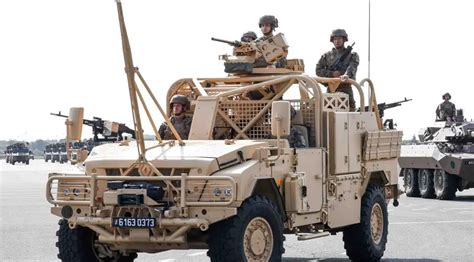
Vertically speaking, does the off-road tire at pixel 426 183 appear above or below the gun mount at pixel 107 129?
below

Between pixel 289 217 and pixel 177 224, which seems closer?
pixel 177 224

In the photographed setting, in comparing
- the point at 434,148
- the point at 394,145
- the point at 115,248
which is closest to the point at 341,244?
the point at 394,145

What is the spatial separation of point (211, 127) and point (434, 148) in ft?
67.3

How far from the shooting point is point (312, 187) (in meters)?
15.0

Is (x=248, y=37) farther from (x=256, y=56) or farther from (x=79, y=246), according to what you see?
(x=79, y=246)

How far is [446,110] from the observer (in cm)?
3769

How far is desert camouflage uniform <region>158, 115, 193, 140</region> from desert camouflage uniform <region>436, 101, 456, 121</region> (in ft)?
75.0

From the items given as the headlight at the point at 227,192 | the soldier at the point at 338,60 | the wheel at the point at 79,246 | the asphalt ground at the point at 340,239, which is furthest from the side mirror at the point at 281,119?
the soldier at the point at 338,60

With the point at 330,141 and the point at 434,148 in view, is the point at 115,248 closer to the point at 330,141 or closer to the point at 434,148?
the point at 330,141

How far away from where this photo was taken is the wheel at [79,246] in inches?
548

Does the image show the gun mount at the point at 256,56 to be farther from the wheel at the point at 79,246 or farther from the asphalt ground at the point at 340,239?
the wheel at the point at 79,246

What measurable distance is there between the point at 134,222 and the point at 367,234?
4378mm

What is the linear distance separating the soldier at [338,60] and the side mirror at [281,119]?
13.2 feet

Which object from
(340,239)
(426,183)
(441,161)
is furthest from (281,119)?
(426,183)
